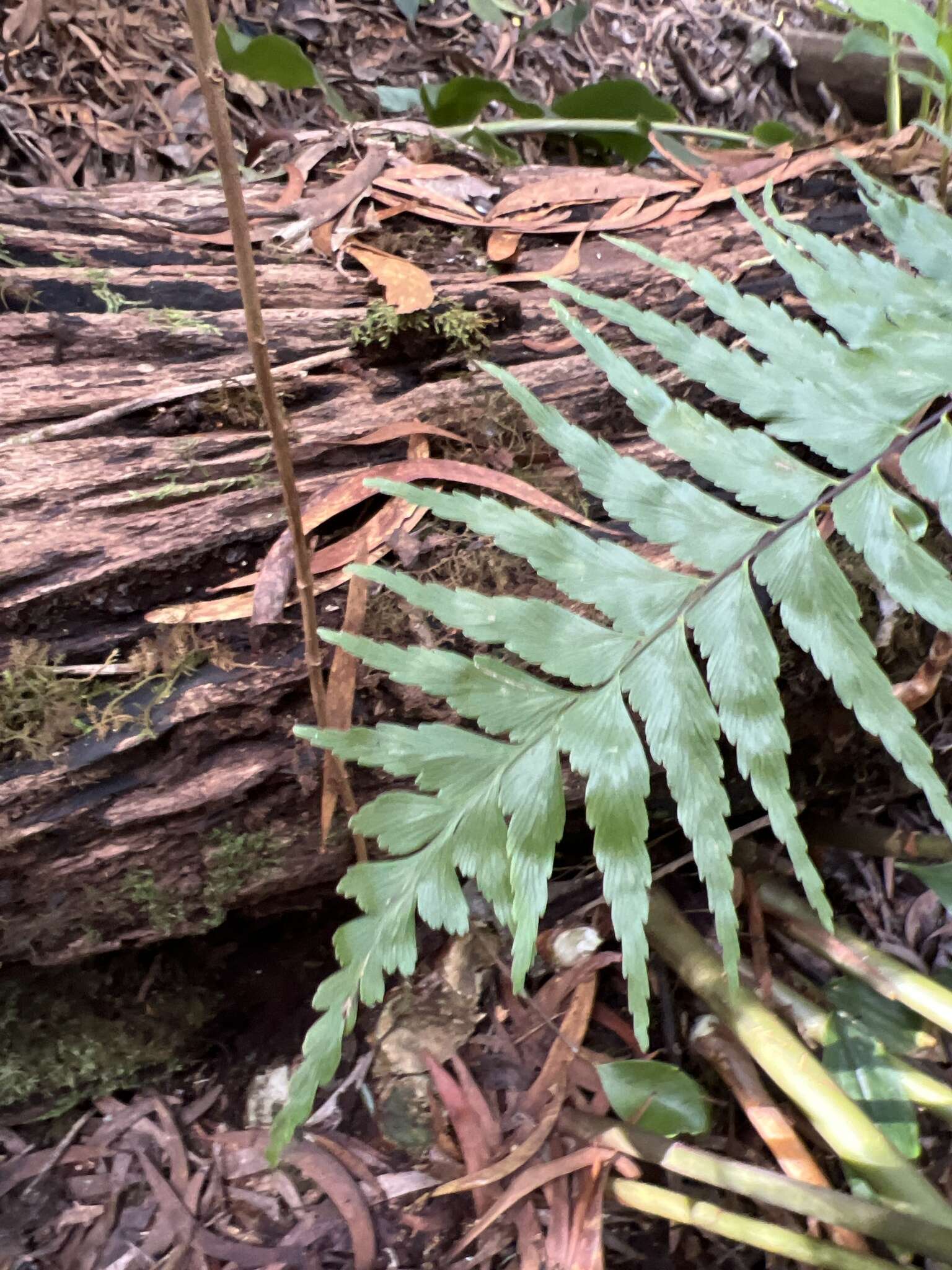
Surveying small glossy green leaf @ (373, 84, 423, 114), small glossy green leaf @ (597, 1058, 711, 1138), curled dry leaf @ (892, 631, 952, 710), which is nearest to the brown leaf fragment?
small glossy green leaf @ (373, 84, 423, 114)

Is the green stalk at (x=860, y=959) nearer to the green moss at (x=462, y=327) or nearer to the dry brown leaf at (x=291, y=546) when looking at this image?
the dry brown leaf at (x=291, y=546)

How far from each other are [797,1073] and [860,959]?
23 centimetres

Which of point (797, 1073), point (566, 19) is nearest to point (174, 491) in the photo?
point (797, 1073)

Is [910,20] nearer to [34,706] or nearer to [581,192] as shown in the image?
[581,192]

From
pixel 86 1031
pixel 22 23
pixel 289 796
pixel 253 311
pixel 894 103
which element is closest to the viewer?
pixel 253 311

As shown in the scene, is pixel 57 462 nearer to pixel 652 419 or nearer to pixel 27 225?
pixel 27 225

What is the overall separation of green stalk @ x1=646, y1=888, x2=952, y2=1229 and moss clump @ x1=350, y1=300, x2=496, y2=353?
1048 millimetres

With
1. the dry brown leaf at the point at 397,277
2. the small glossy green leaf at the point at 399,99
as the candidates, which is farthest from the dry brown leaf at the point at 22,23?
the dry brown leaf at the point at 397,277

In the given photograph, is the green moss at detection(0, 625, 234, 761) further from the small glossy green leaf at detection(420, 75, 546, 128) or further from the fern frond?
the small glossy green leaf at detection(420, 75, 546, 128)

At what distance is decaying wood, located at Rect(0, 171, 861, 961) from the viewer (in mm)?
1136

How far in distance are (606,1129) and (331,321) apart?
1398 mm

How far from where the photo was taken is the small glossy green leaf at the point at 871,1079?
1204mm

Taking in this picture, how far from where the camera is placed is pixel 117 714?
112 centimetres

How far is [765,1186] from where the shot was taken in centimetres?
114
